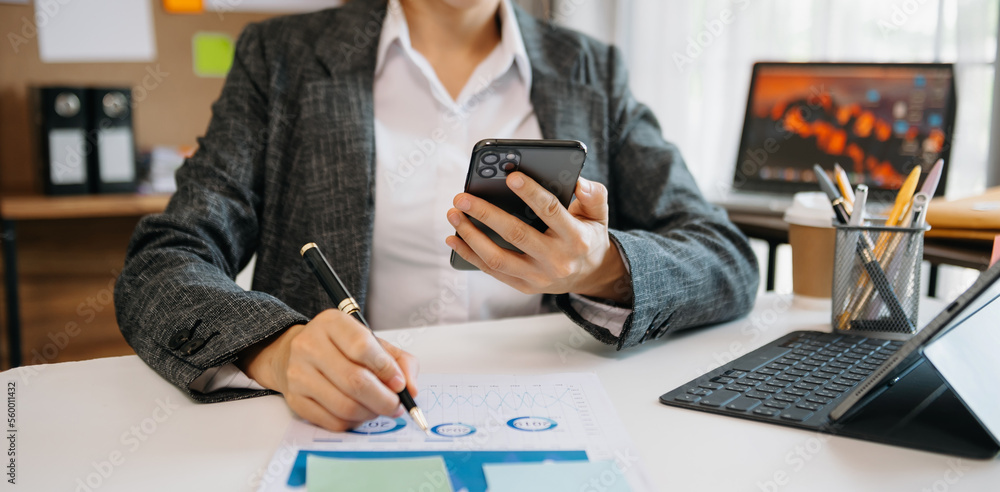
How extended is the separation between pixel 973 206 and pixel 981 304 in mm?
635

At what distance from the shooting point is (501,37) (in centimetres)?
116

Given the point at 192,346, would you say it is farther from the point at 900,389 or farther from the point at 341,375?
the point at 900,389

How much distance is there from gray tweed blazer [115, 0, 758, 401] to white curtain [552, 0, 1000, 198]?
1021 millimetres

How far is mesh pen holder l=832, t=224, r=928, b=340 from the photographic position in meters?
→ 0.81

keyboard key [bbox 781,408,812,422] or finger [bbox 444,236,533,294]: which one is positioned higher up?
finger [bbox 444,236,533,294]

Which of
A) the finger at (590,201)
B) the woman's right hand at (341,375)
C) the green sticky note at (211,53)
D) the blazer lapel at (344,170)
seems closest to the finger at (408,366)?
the woman's right hand at (341,375)

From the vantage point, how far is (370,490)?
47 centimetres

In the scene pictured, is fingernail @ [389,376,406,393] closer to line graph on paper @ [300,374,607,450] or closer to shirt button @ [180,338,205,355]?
line graph on paper @ [300,374,607,450]

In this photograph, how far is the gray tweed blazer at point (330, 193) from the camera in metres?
0.77

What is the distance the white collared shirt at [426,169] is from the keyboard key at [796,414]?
1.70 ft

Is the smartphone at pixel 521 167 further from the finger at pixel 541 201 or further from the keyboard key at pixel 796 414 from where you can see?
the keyboard key at pixel 796 414

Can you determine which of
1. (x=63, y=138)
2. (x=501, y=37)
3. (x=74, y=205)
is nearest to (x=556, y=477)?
(x=501, y=37)

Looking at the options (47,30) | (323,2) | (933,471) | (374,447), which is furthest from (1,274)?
(933,471)

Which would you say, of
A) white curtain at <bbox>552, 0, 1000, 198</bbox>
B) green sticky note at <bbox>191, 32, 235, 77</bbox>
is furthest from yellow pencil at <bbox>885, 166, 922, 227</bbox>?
green sticky note at <bbox>191, 32, 235, 77</bbox>
